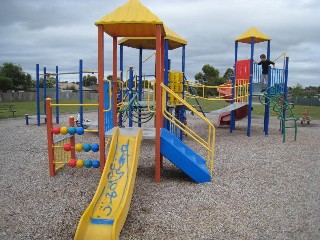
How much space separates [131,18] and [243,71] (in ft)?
29.0

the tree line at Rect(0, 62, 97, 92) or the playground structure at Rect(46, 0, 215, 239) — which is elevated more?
the tree line at Rect(0, 62, 97, 92)

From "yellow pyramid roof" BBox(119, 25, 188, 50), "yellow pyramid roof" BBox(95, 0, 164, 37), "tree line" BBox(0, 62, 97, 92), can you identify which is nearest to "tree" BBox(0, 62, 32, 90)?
"tree line" BBox(0, 62, 97, 92)

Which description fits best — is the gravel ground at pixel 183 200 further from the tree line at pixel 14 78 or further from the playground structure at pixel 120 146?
the tree line at pixel 14 78

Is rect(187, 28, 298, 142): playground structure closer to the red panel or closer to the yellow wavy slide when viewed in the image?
the red panel

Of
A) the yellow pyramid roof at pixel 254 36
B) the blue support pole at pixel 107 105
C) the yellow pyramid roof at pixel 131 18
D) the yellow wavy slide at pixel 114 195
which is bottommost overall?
the yellow wavy slide at pixel 114 195

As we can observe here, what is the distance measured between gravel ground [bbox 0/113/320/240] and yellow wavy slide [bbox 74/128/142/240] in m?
0.27

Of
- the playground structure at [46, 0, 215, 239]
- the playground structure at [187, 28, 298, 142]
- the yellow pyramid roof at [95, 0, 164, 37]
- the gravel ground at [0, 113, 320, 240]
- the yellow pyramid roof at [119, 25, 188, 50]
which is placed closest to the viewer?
the playground structure at [46, 0, 215, 239]

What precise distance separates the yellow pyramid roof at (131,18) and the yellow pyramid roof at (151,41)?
13.3ft

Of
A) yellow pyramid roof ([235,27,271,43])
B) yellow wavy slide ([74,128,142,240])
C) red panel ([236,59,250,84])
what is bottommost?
yellow wavy slide ([74,128,142,240])

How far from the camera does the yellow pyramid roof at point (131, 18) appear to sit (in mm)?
6051

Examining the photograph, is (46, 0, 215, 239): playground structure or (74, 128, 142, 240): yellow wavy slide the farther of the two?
(46, 0, 215, 239): playground structure

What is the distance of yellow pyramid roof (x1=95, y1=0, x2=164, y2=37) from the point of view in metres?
6.05

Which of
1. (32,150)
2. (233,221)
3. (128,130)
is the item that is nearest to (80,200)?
(128,130)

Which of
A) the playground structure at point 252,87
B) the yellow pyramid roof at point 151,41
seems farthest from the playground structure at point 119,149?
the playground structure at point 252,87
